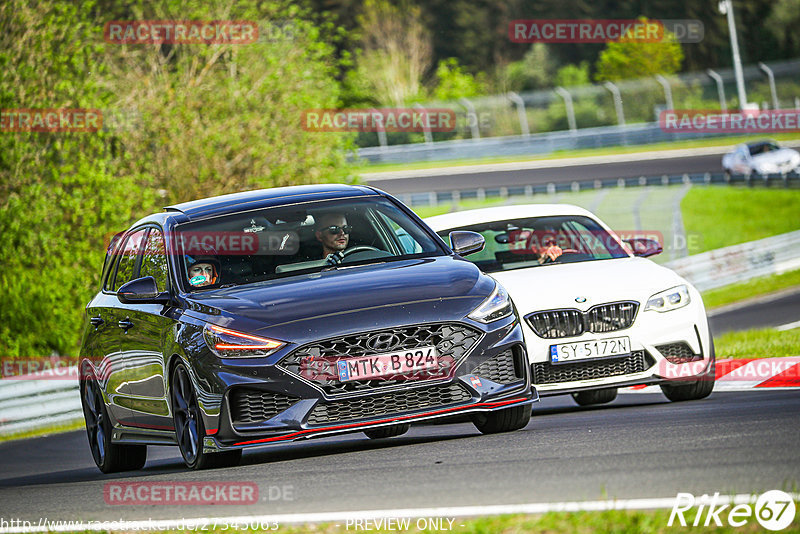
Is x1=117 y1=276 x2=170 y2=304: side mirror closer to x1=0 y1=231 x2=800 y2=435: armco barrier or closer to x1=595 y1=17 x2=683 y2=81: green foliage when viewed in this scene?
x1=0 y1=231 x2=800 y2=435: armco barrier

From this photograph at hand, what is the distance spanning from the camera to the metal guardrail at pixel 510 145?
59688 millimetres

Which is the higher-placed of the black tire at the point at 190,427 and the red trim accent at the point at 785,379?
the black tire at the point at 190,427

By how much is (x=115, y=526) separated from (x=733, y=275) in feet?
83.0

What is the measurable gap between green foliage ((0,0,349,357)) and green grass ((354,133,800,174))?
22089 mm

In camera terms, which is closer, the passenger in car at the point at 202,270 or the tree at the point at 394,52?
the passenger in car at the point at 202,270

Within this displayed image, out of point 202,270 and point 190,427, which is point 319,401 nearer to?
point 190,427

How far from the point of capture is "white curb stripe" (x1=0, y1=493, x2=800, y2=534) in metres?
5.64

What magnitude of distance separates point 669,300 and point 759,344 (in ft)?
19.2

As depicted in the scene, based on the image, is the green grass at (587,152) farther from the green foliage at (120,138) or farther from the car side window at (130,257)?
the car side window at (130,257)

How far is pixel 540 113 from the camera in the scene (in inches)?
2598

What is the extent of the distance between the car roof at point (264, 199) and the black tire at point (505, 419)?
1.76 m

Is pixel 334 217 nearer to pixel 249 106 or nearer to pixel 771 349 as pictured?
pixel 771 349
